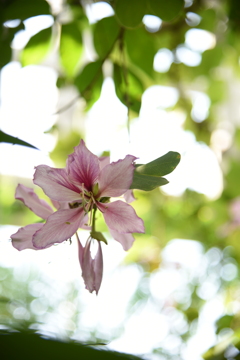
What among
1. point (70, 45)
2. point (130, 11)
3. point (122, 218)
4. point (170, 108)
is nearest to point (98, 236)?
point (122, 218)

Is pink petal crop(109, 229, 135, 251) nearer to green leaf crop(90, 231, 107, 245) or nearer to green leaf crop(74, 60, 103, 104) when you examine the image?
green leaf crop(90, 231, 107, 245)

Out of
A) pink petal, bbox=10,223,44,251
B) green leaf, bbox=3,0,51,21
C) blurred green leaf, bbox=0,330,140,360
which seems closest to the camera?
blurred green leaf, bbox=0,330,140,360

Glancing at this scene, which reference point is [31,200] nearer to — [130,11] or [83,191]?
[83,191]

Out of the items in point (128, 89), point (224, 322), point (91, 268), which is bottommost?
point (224, 322)

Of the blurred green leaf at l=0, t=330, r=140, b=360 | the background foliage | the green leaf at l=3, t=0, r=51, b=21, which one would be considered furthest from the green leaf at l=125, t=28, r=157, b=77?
the blurred green leaf at l=0, t=330, r=140, b=360

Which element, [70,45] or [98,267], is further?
[70,45]

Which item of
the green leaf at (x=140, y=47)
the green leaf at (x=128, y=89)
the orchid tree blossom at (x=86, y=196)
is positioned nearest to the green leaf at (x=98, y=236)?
the orchid tree blossom at (x=86, y=196)
